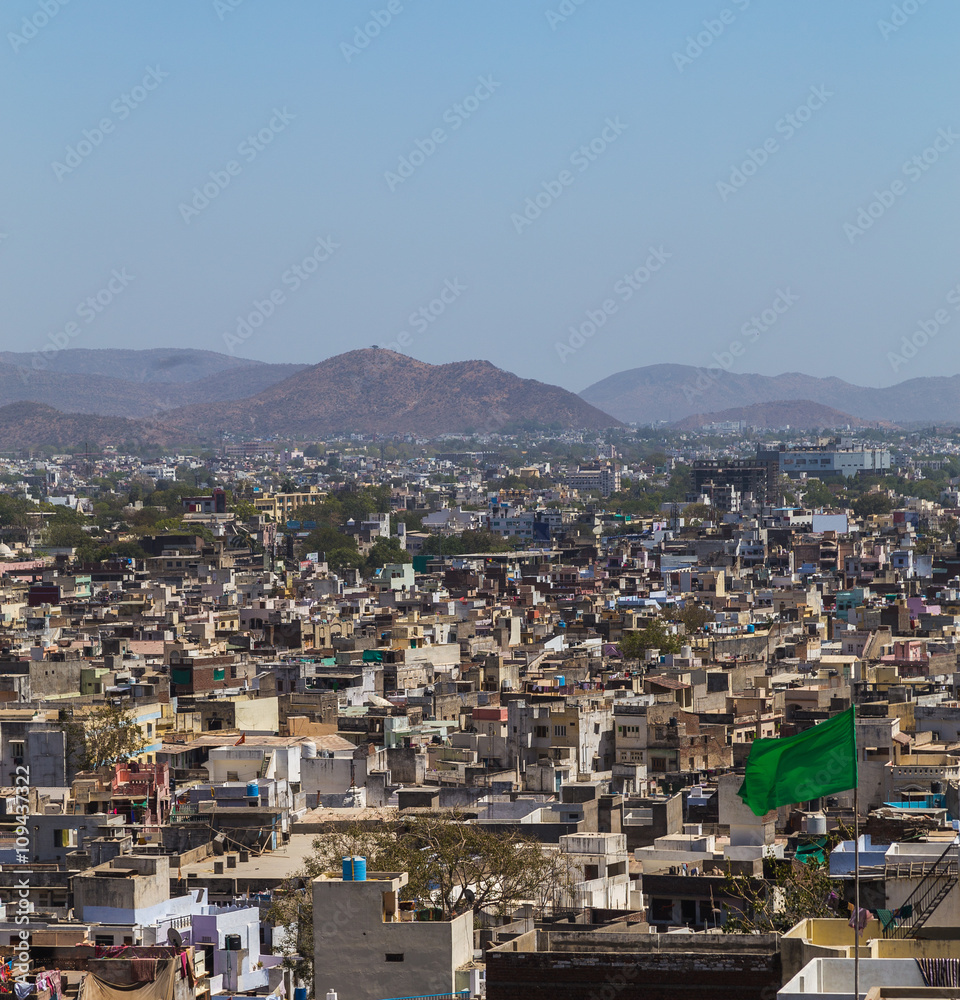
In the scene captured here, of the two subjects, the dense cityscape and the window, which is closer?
the dense cityscape

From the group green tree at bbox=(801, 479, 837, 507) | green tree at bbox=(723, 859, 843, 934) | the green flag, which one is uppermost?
green tree at bbox=(801, 479, 837, 507)

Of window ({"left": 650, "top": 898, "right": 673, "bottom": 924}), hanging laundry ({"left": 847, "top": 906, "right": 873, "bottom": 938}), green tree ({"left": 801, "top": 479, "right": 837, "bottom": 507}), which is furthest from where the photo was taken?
green tree ({"left": 801, "top": 479, "right": 837, "bottom": 507})

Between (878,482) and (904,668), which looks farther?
(878,482)

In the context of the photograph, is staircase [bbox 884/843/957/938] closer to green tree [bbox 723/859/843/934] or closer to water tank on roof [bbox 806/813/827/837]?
green tree [bbox 723/859/843/934]

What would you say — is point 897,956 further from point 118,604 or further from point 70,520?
point 70,520

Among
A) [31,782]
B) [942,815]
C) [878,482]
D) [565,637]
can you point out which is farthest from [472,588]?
[878,482]

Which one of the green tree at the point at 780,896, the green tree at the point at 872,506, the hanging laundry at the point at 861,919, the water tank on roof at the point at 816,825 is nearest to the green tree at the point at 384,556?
the green tree at the point at 872,506

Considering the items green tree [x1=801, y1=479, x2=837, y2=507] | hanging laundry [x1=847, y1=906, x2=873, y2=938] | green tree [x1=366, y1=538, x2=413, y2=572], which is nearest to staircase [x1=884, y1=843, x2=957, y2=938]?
hanging laundry [x1=847, y1=906, x2=873, y2=938]
